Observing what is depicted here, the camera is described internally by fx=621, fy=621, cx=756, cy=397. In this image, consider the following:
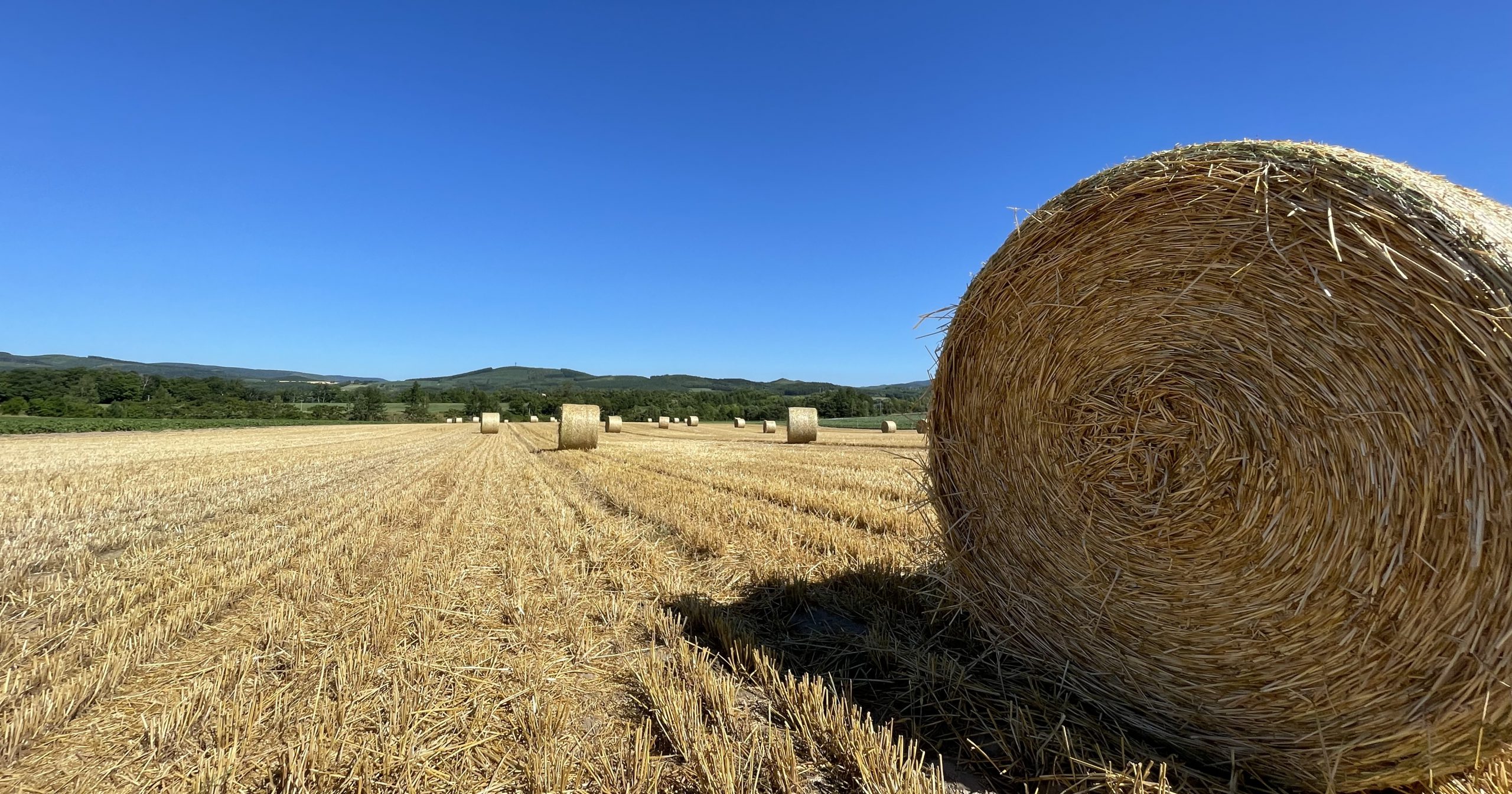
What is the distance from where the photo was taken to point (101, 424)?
1439 inches

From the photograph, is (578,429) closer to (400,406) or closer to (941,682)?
(941,682)

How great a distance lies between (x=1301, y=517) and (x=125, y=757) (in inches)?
150

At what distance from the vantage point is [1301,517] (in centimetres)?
199

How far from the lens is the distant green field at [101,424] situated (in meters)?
32.1

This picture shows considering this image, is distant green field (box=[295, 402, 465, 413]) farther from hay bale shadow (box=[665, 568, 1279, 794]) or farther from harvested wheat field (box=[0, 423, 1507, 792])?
hay bale shadow (box=[665, 568, 1279, 794])

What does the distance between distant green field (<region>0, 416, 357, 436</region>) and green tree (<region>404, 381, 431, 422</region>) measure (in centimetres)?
1668

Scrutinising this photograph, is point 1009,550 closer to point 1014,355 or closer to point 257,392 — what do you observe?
point 1014,355

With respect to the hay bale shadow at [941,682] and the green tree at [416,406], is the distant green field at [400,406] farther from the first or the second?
the hay bale shadow at [941,682]

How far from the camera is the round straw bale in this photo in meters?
21.5

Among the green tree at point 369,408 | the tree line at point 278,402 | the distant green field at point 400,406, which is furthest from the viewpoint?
the distant green field at point 400,406

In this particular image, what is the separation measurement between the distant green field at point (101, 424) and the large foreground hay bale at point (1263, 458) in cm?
4391

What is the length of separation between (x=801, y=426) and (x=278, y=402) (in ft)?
262

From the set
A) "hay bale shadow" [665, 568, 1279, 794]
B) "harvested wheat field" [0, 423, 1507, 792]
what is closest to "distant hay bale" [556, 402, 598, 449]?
"harvested wheat field" [0, 423, 1507, 792]

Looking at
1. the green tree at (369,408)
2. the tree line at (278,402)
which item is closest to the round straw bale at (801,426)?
the tree line at (278,402)
